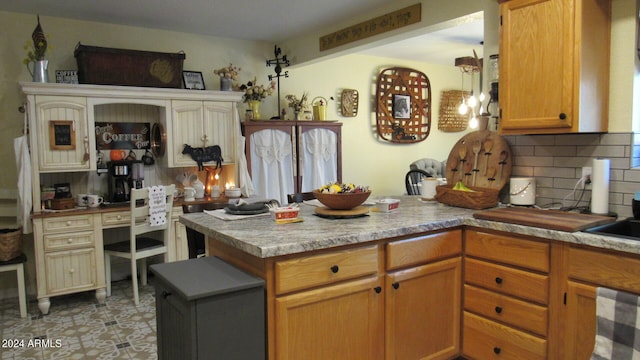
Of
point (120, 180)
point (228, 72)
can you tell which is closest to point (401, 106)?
point (228, 72)

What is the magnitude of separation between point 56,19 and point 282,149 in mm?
2509

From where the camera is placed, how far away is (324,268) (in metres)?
1.96

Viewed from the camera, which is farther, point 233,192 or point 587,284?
point 233,192

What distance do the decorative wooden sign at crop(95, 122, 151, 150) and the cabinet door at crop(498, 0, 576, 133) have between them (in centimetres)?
348

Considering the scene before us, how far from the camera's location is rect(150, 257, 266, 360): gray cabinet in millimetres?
1702

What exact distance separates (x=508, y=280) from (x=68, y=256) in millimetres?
3387

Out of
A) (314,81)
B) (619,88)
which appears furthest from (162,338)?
(314,81)

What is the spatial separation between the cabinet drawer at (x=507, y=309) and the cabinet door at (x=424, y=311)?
8 centimetres

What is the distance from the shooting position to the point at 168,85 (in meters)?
4.40

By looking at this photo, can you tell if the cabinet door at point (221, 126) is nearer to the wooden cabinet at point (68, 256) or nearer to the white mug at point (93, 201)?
the white mug at point (93, 201)

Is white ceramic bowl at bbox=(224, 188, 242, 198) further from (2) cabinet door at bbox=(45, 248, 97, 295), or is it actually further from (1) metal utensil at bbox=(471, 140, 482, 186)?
(1) metal utensil at bbox=(471, 140, 482, 186)

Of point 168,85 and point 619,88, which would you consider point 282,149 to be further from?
point 619,88

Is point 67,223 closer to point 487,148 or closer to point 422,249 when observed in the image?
point 422,249

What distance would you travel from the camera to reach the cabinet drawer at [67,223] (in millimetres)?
3659
